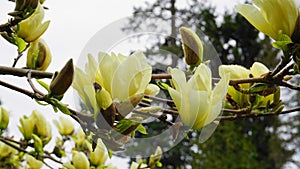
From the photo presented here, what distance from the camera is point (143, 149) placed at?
0.54 m

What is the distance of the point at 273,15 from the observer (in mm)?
432

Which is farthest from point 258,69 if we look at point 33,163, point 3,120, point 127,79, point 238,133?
point 238,133

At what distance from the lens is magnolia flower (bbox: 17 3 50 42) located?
0.54 metres

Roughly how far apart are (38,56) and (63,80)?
0.18 metres

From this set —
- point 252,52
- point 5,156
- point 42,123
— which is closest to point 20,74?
point 42,123

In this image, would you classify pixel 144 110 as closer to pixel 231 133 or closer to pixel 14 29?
pixel 14 29

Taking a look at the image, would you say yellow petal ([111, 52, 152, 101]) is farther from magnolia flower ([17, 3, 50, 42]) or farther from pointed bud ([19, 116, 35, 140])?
pointed bud ([19, 116, 35, 140])

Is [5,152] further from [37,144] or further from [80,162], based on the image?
[80,162]

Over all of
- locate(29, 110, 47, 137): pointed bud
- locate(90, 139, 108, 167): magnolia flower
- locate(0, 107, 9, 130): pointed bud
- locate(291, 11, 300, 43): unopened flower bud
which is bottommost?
locate(90, 139, 108, 167): magnolia flower

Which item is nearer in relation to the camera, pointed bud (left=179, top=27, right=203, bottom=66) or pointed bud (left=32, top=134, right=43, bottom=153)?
pointed bud (left=179, top=27, right=203, bottom=66)

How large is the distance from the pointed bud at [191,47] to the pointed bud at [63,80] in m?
0.14

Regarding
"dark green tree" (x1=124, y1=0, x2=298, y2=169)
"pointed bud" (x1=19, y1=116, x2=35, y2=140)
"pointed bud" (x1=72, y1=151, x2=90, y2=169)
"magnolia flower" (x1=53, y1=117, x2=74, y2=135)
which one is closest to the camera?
"pointed bud" (x1=72, y1=151, x2=90, y2=169)

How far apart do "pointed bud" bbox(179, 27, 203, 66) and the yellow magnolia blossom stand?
89 mm

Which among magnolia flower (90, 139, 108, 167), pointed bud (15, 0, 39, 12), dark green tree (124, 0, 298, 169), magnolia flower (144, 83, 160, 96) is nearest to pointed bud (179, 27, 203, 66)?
magnolia flower (144, 83, 160, 96)
